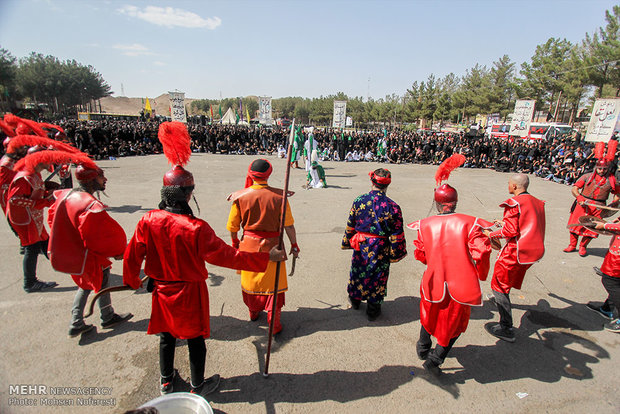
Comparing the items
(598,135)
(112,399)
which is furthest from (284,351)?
(598,135)

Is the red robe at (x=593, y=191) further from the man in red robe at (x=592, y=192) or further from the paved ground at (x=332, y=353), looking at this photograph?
the paved ground at (x=332, y=353)

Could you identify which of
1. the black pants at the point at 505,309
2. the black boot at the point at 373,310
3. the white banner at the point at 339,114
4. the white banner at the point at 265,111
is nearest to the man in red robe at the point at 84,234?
the black boot at the point at 373,310

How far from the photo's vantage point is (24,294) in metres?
3.88

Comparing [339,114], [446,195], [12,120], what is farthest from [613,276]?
[339,114]

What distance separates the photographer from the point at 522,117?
19.5m

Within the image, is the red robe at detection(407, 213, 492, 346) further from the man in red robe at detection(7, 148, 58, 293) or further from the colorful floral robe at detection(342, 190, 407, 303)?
the man in red robe at detection(7, 148, 58, 293)

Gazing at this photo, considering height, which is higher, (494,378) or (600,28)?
(600,28)

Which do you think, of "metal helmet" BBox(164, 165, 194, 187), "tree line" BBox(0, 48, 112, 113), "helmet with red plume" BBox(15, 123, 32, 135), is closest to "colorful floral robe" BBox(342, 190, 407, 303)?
"metal helmet" BBox(164, 165, 194, 187)

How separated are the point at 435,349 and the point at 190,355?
6.93ft

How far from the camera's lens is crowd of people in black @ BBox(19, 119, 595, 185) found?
48.2ft

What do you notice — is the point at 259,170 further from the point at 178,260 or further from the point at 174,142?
the point at 178,260

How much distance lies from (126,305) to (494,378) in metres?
4.04

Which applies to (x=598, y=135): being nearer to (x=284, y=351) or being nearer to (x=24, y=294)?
(x=284, y=351)

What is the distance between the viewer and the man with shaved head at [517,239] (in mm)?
3123
